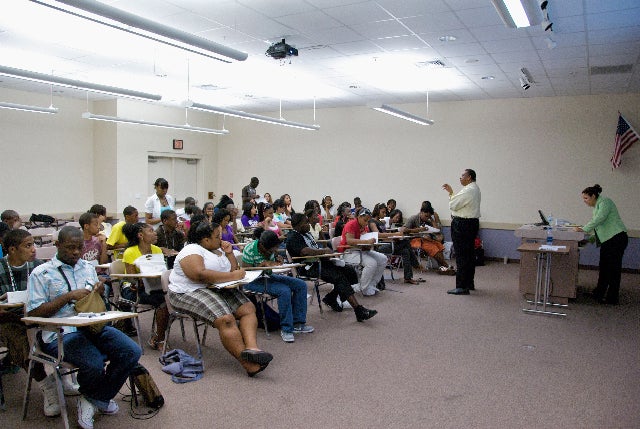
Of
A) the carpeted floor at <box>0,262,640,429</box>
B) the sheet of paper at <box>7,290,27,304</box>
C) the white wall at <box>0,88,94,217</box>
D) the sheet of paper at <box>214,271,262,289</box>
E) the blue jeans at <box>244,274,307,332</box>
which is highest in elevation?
the white wall at <box>0,88,94,217</box>

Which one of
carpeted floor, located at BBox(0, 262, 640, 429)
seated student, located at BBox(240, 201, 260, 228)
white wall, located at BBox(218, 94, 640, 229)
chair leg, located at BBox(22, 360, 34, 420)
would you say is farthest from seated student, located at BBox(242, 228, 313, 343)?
white wall, located at BBox(218, 94, 640, 229)

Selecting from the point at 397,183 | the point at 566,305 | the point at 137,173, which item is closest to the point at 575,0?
the point at 566,305

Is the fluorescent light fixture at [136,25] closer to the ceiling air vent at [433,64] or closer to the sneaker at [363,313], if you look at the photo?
the sneaker at [363,313]

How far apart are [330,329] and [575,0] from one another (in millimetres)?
4237

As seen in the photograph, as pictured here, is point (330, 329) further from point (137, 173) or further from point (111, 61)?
point (137, 173)

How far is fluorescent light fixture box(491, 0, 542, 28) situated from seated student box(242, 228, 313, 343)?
9.80 ft

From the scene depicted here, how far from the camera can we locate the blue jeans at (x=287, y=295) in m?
5.23

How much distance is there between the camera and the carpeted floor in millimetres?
3523

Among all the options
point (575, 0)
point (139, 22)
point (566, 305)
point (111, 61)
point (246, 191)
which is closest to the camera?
point (139, 22)

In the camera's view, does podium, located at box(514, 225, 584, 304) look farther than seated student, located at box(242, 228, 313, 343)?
Yes

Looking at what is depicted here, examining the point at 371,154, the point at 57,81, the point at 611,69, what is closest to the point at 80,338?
the point at 57,81

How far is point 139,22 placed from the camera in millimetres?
3963

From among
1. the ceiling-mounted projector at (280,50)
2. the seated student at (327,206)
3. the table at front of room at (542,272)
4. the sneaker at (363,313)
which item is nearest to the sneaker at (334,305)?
the sneaker at (363,313)

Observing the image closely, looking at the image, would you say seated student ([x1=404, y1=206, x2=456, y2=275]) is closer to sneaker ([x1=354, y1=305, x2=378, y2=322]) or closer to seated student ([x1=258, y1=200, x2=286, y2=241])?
seated student ([x1=258, y1=200, x2=286, y2=241])
